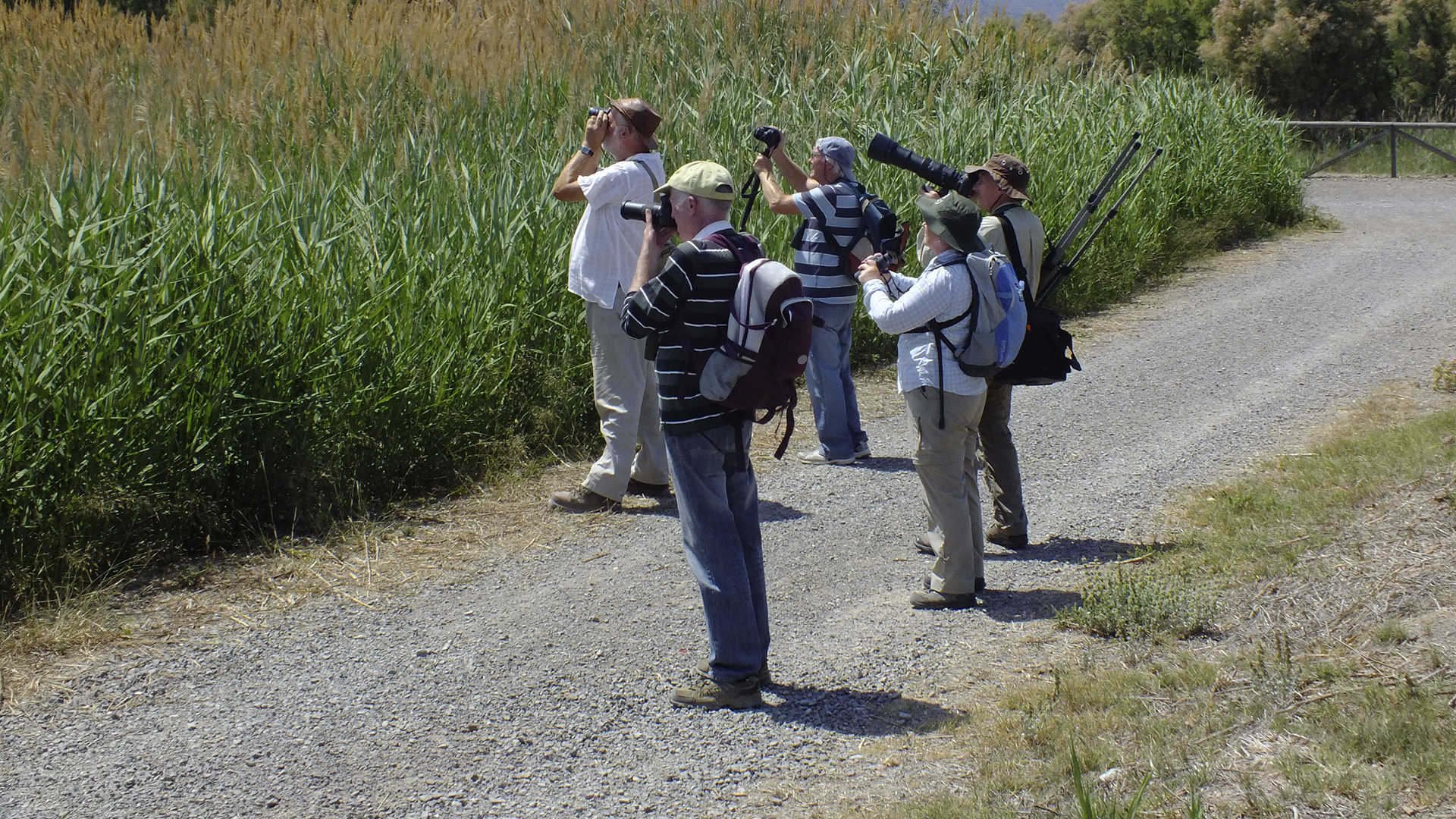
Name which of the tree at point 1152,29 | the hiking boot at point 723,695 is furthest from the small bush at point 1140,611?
the tree at point 1152,29

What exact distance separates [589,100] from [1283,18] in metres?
20.0

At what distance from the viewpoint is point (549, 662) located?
488 cm

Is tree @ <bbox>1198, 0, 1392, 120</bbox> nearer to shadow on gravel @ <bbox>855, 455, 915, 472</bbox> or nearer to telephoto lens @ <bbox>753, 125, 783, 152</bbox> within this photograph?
shadow on gravel @ <bbox>855, 455, 915, 472</bbox>

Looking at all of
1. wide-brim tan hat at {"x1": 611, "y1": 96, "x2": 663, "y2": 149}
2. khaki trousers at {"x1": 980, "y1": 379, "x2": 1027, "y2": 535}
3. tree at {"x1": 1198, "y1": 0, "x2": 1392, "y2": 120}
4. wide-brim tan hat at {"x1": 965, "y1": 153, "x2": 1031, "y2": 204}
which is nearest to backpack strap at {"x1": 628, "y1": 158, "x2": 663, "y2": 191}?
wide-brim tan hat at {"x1": 611, "y1": 96, "x2": 663, "y2": 149}

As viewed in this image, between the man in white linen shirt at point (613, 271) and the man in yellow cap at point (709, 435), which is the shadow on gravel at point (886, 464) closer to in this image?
the man in white linen shirt at point (613, 271)

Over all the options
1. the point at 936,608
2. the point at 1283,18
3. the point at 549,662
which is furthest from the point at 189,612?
the point at 1283,18

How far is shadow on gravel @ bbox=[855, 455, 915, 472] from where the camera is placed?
7496mm

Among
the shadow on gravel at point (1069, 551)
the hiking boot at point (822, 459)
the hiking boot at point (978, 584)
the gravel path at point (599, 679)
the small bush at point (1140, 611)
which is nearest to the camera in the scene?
the gravel path at point (599, 679)

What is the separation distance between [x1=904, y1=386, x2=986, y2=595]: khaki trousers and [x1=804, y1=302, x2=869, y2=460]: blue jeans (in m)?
2.19

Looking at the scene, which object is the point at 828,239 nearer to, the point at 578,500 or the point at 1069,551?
the point at 578,500

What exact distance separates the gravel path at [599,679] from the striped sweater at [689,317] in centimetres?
99

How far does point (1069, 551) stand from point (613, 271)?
7.91ft

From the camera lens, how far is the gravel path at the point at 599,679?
3957mm

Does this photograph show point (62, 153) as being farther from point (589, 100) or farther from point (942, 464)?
point (942, 464)
